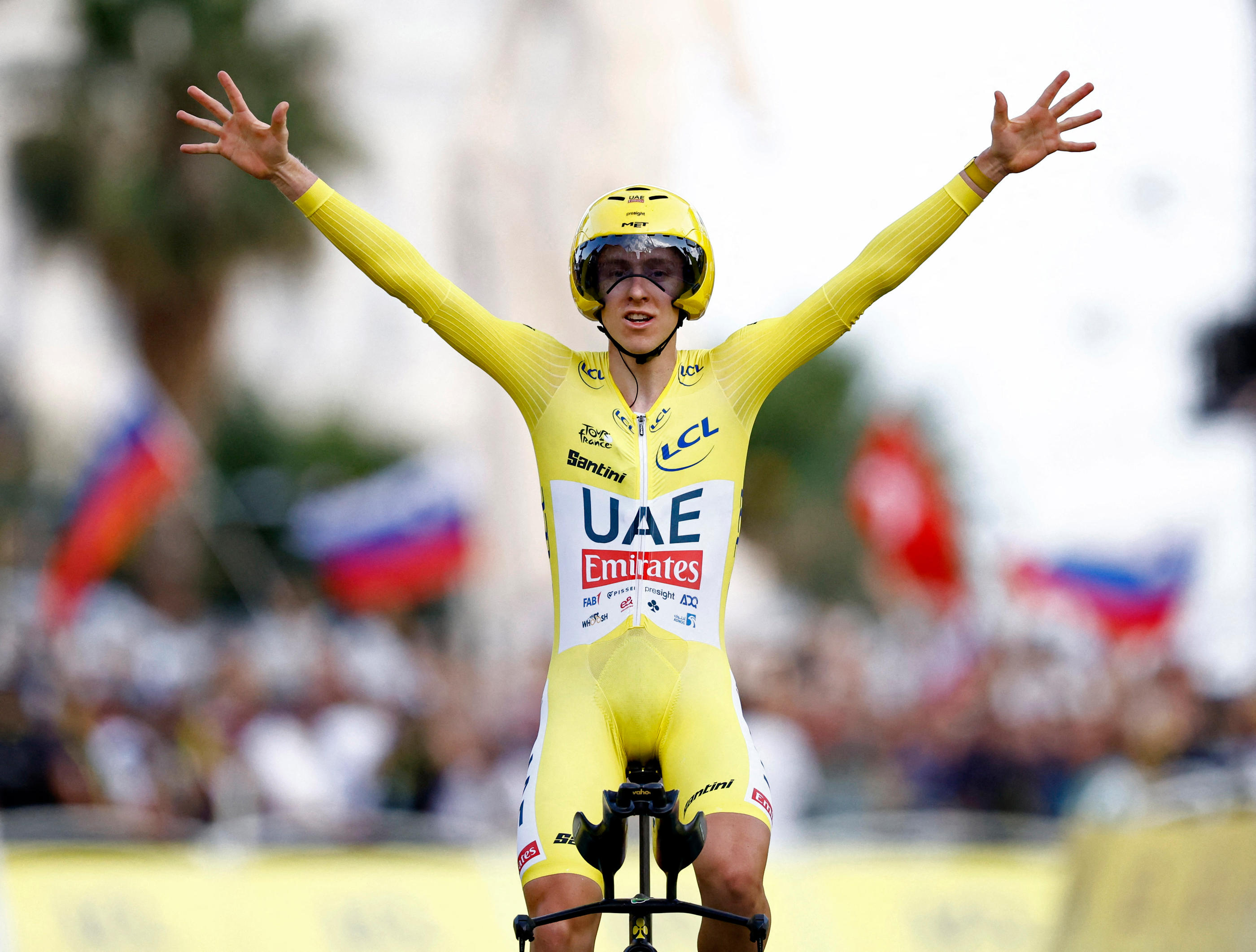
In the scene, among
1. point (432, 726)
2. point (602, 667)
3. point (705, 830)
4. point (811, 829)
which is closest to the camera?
point (705, 830)

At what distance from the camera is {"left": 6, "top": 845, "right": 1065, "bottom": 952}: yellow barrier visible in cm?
1064

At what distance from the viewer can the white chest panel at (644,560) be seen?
19.8ft

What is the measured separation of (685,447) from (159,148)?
23.9 meters

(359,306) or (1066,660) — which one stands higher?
(359,306)

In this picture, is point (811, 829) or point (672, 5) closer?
point (811, 829)

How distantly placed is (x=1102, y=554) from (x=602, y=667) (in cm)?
1367

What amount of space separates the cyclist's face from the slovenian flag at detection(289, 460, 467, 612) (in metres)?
12.4

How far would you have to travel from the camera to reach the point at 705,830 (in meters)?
5.36

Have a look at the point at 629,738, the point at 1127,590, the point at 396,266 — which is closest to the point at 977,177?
the point at 396,266

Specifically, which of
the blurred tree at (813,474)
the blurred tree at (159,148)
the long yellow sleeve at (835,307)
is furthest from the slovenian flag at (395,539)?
the blurred tree at (813,474)

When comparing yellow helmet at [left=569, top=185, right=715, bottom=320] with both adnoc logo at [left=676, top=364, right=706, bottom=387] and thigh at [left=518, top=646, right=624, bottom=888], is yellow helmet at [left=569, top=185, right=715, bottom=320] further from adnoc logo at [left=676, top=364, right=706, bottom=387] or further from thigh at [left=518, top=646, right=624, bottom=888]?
thigh at [left=518, top=646, right=624, bottom=888]

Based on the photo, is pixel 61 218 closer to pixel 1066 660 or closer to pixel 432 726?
pixel 432 726

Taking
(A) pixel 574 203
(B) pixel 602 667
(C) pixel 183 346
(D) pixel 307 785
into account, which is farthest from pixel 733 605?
(B) pixel 602 667

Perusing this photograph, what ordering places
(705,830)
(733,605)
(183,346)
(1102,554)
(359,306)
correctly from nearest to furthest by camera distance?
1. (705,830)
2. (1102,554)
3. (183,346)
4. (359,306)
5. (733,605)
